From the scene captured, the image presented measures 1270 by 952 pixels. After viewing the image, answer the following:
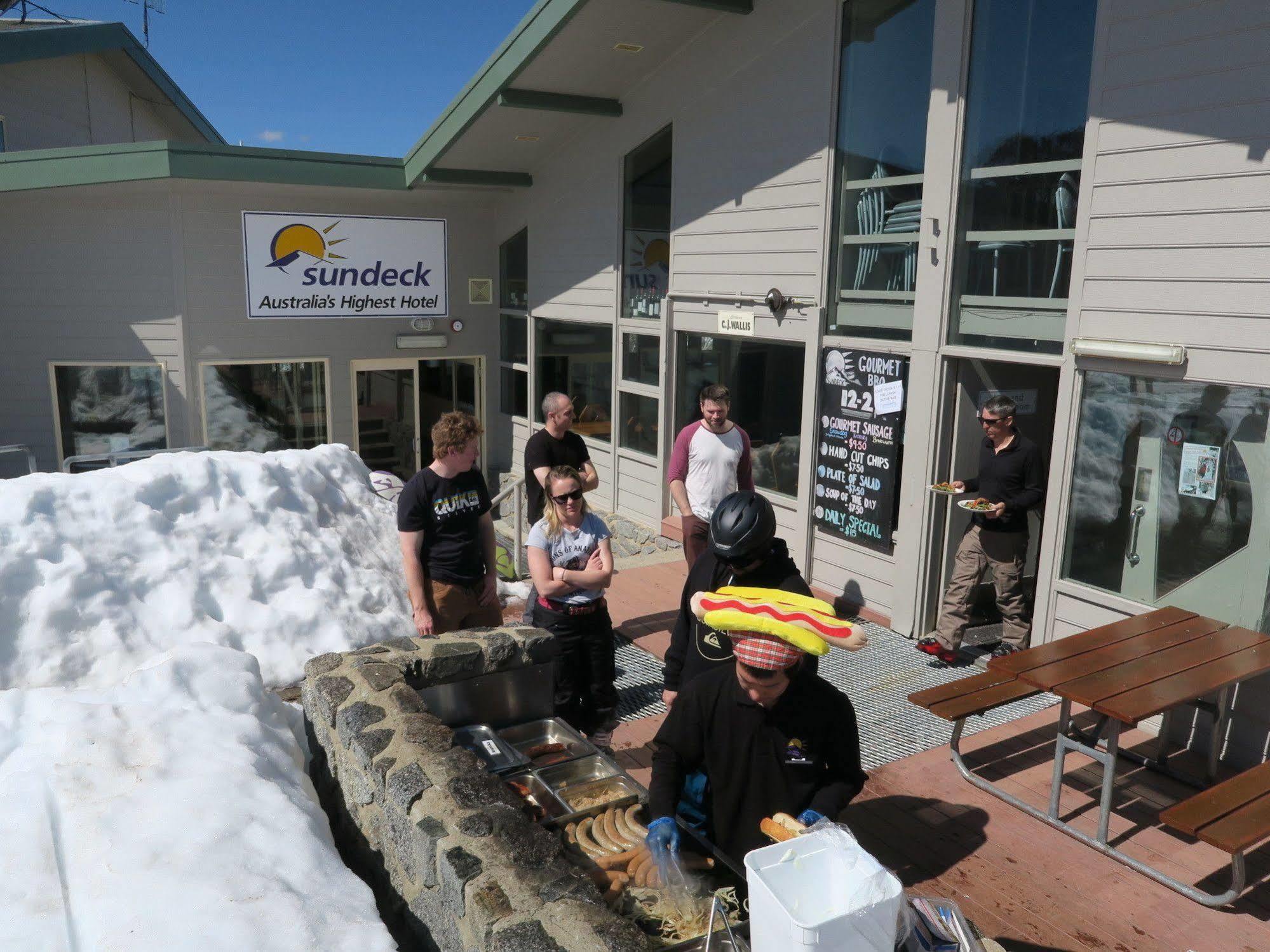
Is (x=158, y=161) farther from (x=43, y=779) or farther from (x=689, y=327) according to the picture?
(x=43, y=779)

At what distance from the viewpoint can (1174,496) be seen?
544cm

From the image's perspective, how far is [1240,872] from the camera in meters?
3.92

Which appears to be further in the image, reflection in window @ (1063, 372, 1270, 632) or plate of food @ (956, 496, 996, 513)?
plate of food @ (956, 496, 996, 513)

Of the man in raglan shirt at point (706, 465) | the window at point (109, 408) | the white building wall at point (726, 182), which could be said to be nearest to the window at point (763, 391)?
the white building wall at point (726, 182)

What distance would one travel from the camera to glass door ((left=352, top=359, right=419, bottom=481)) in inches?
519

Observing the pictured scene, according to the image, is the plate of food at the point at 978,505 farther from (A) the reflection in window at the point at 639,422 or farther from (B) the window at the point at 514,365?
(B) the window at the point at 514,365

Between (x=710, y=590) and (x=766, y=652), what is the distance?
967 mm

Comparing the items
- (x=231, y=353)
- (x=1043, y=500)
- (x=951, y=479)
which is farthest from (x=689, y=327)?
(x=231, y=353)

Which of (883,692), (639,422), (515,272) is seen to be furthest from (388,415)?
(883,692)

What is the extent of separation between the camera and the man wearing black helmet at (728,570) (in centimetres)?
353

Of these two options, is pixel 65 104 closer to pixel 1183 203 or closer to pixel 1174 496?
pixel 1183 203

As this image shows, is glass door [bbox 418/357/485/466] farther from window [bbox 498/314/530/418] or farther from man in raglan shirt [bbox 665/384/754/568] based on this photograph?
man in raglan shirt [bbox 665/384/754/568]

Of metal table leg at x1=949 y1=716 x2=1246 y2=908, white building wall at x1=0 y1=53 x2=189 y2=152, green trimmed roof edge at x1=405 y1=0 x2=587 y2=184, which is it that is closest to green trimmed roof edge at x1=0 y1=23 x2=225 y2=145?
white building wall at x1=0 y1=53 x2=189 y2=152

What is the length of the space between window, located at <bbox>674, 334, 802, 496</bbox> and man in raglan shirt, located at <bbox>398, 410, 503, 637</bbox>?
11.9 ft
